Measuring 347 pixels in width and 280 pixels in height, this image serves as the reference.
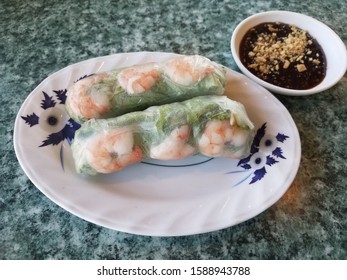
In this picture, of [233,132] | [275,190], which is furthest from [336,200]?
[233,132]

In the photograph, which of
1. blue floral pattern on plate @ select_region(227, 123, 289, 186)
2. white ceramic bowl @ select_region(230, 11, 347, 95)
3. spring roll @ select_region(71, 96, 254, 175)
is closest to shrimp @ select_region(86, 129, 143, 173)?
spring roll @ select_region(71, 96, 254, 175)

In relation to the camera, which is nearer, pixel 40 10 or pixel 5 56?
pixel 5 56

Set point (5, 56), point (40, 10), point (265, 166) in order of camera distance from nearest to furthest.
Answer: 1. point (265, 166)
2. point (5, 56)
3. point (40, 10)

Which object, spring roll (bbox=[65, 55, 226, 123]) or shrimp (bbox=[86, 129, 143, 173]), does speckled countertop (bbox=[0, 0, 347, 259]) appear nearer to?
shrimp (bbox=[86, 129, 143, 173])

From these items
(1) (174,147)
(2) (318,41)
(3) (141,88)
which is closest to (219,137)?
(1) (174,147)

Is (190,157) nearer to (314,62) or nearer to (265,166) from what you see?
(265,166)

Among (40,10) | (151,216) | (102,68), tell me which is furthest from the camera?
(40,10)

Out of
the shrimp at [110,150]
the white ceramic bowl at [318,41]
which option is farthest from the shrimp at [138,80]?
the white ceramic bowl at [318,41]
